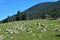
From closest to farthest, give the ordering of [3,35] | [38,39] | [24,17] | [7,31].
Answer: [38,39] < [3,35] < [7,31] < [24,17]

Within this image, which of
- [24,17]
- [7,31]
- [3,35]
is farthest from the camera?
[24,17]

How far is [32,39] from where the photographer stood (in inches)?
1423

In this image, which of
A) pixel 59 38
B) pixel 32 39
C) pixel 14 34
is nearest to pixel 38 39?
pixel 32 39

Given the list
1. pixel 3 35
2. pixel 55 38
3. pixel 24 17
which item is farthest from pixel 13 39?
pixel 24 17

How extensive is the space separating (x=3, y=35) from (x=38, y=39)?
319 inches

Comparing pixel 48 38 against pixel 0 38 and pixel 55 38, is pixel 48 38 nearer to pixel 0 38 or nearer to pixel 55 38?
pixel 55 38

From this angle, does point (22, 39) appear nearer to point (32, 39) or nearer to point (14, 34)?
point (32, 39)

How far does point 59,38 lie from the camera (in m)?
36.2

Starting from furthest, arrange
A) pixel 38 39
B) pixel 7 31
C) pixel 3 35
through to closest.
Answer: pixel 7 31 < pixel 3 35 < pixel 38 39

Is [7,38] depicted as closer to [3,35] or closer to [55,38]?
[3,35]

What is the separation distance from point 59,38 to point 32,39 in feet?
15.9

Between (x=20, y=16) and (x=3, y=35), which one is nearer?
(x=3, y=35)

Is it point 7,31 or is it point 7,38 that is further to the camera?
point 7,31

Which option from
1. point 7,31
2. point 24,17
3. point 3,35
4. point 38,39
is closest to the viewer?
point 38,39
